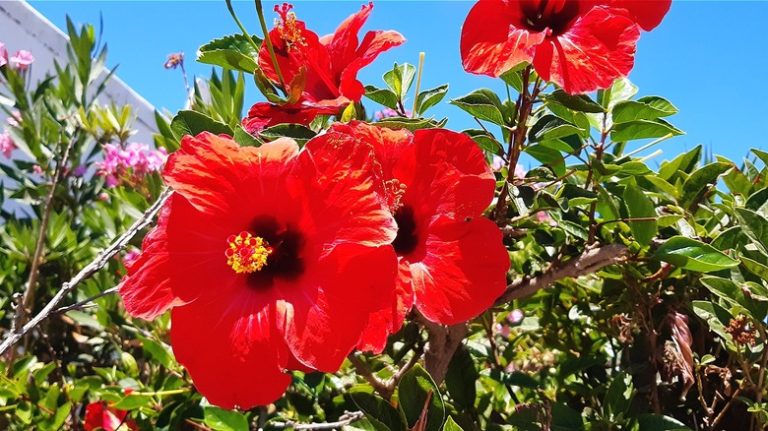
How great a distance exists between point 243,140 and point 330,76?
27 centimetres

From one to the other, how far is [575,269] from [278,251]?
506mm

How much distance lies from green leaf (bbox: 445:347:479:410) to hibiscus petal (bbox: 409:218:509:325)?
0.46 meters

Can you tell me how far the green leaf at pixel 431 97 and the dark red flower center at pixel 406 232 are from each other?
0.99 feet

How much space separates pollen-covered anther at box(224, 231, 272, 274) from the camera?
31.8 inches

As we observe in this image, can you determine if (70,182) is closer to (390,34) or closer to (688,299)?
(390,34)

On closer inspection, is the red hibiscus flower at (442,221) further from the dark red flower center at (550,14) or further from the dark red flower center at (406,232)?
the dark red flower center at (550,14)

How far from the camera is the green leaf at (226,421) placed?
3.72ft

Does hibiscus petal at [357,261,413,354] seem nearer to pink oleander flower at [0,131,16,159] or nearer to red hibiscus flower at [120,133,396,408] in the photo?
red hibiscus flower at [120,133,396,408]

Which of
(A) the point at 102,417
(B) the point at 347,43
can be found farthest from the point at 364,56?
(A) the point at 102,417

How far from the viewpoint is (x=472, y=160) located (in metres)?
0.84

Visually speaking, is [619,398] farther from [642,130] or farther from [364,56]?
[364,56]

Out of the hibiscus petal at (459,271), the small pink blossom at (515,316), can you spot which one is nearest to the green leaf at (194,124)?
the hibiscus petal at (459,271)

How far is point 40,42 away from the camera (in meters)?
4.46

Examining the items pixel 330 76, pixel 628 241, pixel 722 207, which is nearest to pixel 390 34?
pixel 330 76
